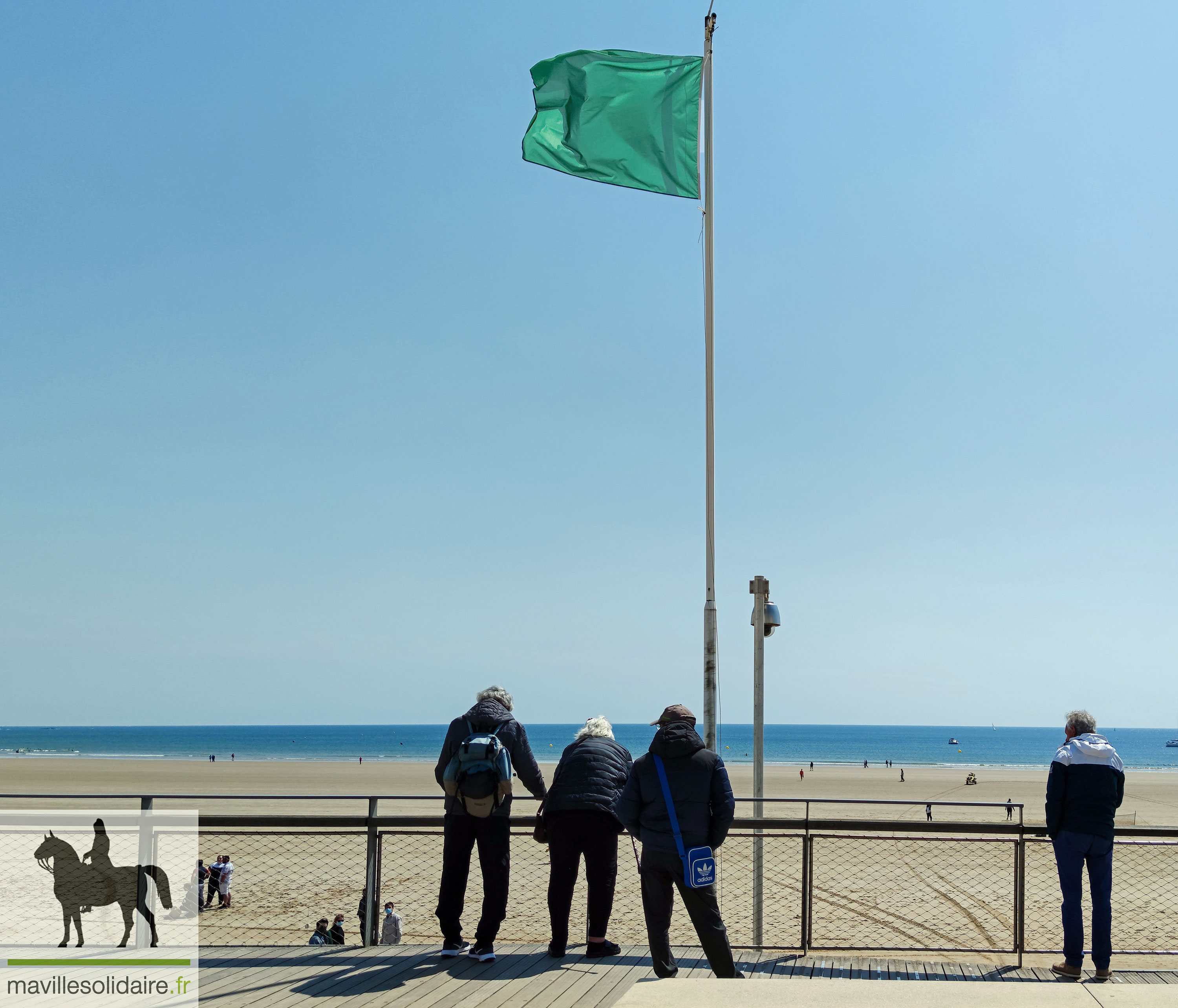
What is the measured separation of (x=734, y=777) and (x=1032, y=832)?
168 feet

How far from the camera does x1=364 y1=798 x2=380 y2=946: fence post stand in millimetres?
6523

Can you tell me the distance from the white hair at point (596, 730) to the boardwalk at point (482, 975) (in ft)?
4.71

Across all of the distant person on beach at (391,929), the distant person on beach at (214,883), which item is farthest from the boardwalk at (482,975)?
the distant person on beach at (214,883)

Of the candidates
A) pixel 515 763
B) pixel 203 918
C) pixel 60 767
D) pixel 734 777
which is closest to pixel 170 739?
pixel 60 767

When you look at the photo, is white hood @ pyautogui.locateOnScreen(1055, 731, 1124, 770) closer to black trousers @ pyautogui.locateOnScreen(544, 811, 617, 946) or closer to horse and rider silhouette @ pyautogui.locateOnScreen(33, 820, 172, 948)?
black trousers @ pyautogui.locateOnScreen(544, 811, 617, 946)

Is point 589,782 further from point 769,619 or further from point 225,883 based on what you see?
point 225,883

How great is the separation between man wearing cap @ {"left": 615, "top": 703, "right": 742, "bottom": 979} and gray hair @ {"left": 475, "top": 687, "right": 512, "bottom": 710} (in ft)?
3.77

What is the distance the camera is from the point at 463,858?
6.11 metres

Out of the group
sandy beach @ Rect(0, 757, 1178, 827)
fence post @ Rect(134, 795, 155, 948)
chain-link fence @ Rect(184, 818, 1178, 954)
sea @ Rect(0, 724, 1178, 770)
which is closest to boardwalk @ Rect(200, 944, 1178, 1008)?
chain-link fence @ Rect(184, 818, 1178, 954)

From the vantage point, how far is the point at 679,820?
5.27 metres

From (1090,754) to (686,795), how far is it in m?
2.75

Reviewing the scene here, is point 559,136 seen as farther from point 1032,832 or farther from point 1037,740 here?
point 1037,740

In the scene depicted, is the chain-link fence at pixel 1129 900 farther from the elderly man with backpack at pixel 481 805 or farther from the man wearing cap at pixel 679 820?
A: the elderly man with backpack at pixel 481 805

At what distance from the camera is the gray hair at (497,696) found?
6242 millimetres
